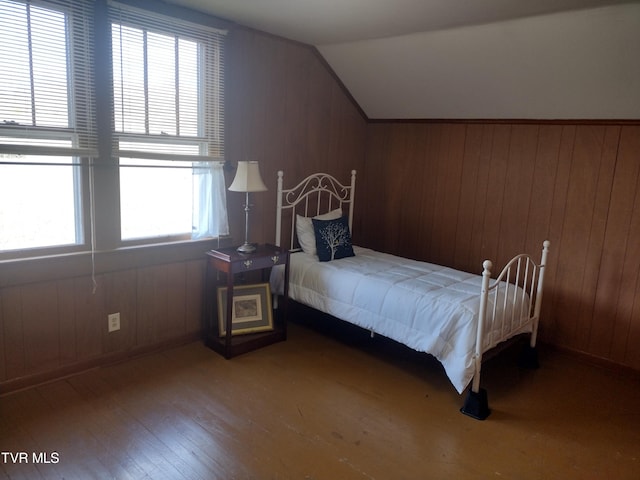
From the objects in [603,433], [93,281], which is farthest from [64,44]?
[603,433]

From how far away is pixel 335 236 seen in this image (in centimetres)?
380

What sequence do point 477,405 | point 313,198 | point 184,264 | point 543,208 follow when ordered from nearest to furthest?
point 477,405 → point 184,264 → point 543,208 → point 313,198

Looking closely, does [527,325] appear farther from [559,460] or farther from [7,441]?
[7,441]

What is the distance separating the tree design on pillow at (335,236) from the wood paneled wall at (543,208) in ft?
2.55

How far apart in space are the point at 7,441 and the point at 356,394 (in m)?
1.79

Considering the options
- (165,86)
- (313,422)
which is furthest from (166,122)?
(313,422)

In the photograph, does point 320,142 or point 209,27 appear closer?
Answer: point 209,27

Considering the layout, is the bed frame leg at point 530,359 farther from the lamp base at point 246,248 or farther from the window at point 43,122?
the window at point 43,122

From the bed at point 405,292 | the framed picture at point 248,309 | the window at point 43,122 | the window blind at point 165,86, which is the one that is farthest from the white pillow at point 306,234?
the window at point 43,122

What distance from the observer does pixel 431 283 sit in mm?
3170

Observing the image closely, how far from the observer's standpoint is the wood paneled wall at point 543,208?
3.25m

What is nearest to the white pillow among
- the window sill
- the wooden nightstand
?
the wooden nightstand

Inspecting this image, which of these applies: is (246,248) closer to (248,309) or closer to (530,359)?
(248,309)

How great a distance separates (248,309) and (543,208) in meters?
2.34
